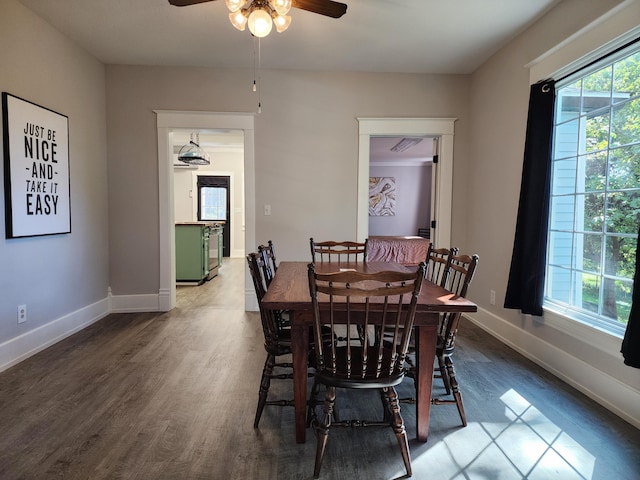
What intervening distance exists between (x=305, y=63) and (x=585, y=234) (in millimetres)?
2916

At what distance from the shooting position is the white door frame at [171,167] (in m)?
3.90

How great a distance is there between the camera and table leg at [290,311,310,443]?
1.69 meters

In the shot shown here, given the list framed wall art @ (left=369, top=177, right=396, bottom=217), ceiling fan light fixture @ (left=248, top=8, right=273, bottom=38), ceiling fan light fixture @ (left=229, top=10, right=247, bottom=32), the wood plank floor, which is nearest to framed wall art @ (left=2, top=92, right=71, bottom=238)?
the wood plank floor

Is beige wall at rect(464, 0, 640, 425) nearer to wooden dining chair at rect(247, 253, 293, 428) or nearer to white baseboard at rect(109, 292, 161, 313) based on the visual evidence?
wooden dining chair at rect(247, 253, 293, 428)

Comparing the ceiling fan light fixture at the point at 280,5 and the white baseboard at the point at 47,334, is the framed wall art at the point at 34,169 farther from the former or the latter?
the ceiling fan light fixture at the point at 280,5

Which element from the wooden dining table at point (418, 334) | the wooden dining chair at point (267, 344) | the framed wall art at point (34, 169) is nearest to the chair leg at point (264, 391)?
the wooden dining chair at point (267, 344)

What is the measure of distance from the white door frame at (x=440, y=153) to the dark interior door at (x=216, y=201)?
17.6 feet

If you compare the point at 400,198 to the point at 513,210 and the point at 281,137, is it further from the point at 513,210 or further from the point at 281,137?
the point at 513,210

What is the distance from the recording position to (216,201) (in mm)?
8750

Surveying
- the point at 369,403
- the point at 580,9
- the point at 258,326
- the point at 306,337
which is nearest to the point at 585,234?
the point at 580,9

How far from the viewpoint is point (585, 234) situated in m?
2.45

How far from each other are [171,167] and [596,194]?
376cm

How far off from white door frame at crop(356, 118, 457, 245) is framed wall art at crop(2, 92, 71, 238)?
2.78 m

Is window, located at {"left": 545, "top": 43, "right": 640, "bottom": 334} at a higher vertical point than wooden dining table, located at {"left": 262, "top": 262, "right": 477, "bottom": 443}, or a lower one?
higher
